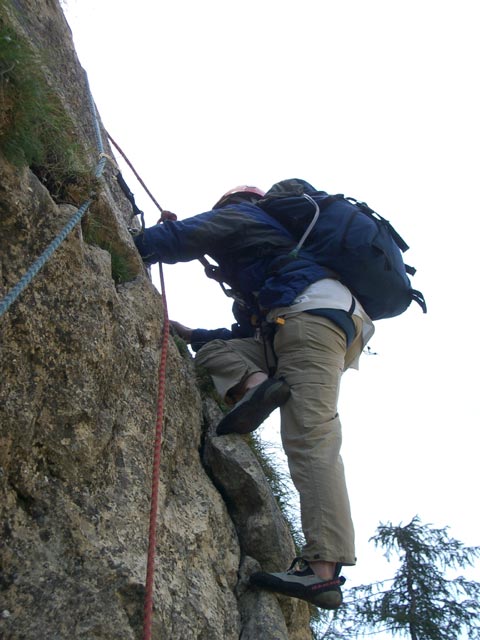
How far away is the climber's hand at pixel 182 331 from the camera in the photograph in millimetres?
6867

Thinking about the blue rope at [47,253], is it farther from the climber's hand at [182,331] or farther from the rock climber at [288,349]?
the climber's hand at [182,331]

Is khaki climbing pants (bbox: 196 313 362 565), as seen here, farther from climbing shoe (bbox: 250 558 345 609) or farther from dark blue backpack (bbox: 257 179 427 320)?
dark blue backpack (bbox: 257 179 427 320)

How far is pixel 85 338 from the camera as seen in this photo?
14.3 ft

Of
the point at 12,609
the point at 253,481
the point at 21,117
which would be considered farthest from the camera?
the point at 253,481

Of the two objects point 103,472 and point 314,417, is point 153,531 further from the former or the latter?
point 314,417

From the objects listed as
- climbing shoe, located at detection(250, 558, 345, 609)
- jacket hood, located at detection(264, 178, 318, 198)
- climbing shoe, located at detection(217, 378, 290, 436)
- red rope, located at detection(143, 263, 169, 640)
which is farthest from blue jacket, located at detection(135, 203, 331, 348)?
climbing shoe, located at detection(250, 558, 345, 609)

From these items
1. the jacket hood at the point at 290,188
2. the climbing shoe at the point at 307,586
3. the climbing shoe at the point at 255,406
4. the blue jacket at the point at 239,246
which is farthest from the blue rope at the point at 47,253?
the climbing shoe at the point at 307,586

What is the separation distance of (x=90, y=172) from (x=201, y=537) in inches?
109

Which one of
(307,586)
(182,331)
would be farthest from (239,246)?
(307,586)

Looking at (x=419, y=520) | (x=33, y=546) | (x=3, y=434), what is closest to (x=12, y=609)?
(x=33, y=546)

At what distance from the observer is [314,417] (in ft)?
17.2

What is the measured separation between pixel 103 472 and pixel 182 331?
109 inches

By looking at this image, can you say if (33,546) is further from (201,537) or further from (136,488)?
(201,537)

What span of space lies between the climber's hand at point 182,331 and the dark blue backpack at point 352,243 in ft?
4.83
